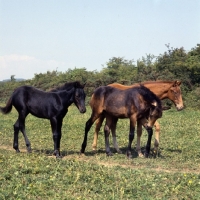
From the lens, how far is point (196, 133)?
14.5 metres

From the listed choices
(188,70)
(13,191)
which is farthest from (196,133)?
(188,70)

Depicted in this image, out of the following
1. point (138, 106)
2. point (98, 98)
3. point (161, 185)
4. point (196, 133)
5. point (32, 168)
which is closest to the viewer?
point (161, 185)

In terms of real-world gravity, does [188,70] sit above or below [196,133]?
above

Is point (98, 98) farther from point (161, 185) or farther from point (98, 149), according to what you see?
point (161, 185)

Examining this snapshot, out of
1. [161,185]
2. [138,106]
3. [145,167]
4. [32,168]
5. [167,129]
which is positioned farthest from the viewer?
[167,129]

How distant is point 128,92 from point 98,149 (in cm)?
228

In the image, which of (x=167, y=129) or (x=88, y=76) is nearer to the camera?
(x=167, y=129)

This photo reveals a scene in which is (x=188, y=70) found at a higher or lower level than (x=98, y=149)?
higher

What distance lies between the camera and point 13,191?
6270 millimetres

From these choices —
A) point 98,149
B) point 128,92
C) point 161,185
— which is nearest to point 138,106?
point 128,92

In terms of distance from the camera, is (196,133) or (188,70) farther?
(188,70)

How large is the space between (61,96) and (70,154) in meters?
1.74

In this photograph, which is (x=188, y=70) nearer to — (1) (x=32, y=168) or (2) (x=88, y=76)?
(2) (x=88, y=76)

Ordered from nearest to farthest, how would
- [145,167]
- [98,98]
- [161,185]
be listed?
[161,185], [145,167], [98,98]
